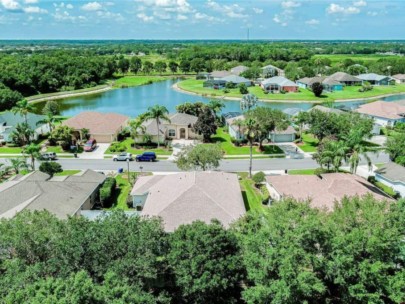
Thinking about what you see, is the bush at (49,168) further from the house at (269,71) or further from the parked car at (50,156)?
the house at (269,71)

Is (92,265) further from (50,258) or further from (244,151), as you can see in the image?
(244,151)

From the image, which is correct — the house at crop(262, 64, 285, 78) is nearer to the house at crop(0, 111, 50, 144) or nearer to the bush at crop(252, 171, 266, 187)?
the house at crop(0, 111, 50, 144)

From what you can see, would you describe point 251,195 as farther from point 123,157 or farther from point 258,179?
point 123,157

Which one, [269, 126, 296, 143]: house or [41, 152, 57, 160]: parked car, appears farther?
[269, 126, 296, 143]: house

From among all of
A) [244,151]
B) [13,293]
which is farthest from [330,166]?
[13,293]

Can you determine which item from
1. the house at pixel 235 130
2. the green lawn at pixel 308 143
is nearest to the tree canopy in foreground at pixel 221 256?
the green lawn at pixel 308 143

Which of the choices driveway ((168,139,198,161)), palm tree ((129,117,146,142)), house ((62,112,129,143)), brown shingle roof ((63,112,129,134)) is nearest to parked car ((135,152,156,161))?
driveway ((168,139,198,161))
